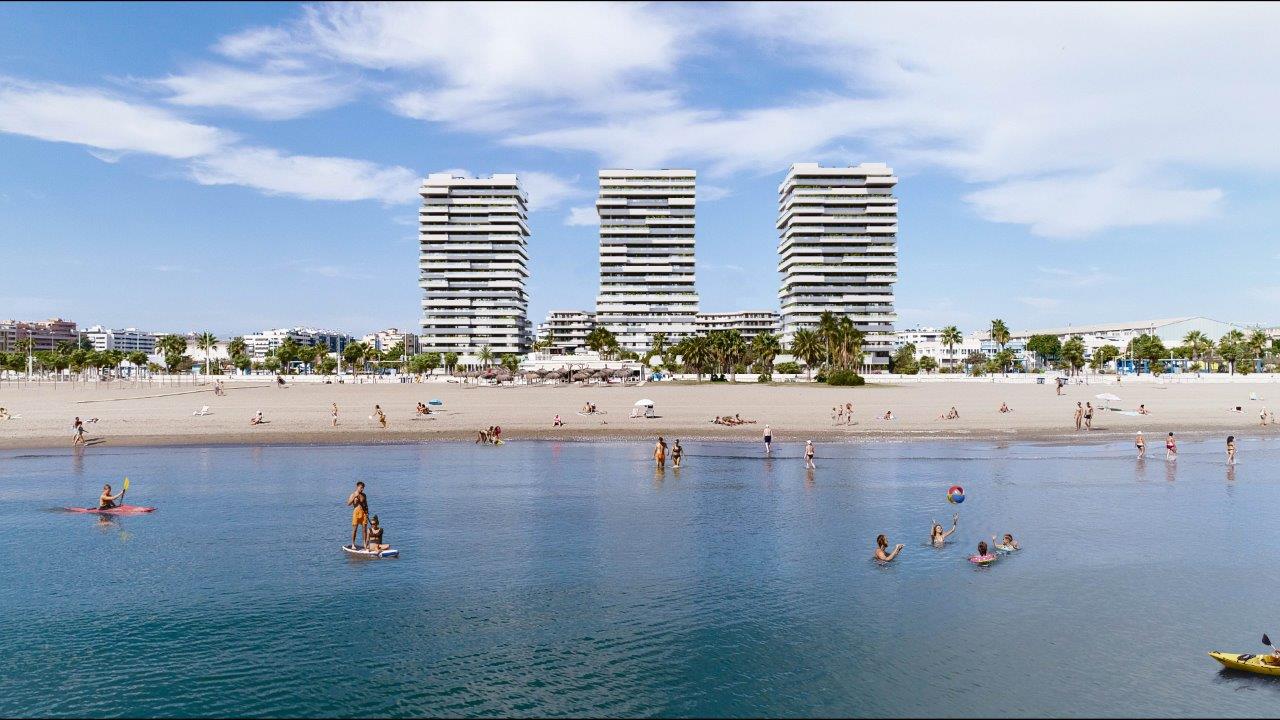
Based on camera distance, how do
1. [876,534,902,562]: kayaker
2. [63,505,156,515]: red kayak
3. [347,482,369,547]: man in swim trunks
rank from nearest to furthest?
[876,534,902,562]: kayaker < [347,482,369,547]: man in swim trunks < [63,505,156,515]: red kayak

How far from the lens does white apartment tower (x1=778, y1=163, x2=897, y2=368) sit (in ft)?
621

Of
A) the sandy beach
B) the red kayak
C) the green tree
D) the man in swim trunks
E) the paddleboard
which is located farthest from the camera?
the green tree

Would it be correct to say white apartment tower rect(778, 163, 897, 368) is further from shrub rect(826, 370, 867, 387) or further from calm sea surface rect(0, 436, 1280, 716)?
calm sea surface rect(0, 436, 1280, 716)

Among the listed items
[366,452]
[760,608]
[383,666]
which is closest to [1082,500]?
[760,608]

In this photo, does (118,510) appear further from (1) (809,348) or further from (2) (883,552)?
(1) (809,348)

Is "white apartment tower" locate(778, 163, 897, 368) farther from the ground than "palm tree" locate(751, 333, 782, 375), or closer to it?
farther from the ground

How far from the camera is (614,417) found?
62938 millimetres

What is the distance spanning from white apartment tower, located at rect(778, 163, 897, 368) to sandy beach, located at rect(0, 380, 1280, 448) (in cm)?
A: 10197

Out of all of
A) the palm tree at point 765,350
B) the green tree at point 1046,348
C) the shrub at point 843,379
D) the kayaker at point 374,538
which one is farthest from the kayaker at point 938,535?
the green tree at point 1046,348

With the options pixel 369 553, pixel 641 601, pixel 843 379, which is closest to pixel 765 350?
pixel 843 379

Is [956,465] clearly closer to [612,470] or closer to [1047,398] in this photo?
[612,470]

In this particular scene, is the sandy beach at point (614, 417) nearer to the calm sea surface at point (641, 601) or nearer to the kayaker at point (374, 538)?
the calm sea surface at point (641, 601)

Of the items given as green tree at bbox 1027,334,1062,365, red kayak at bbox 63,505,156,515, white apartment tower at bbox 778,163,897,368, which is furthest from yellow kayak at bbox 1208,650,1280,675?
green tree at bbox 1027,334,1062,365

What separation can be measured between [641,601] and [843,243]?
182947 mm
